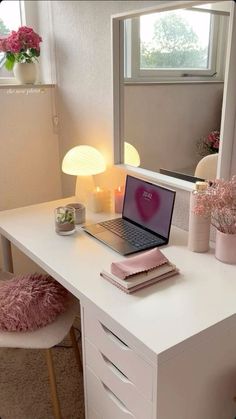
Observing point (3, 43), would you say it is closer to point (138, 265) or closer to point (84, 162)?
point (84, 162)

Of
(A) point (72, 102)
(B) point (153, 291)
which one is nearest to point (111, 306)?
(B) point (153, 291)

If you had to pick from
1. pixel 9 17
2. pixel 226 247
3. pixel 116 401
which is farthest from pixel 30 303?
pixel 9 17

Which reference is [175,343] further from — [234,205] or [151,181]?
[151,181]

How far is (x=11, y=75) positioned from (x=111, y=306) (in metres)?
1.53

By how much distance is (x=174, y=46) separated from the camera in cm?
133

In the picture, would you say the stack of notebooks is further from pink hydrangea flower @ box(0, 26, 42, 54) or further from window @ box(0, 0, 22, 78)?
window @ box(0, 0, 22, 78)

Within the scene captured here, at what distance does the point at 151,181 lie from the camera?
1521 mm

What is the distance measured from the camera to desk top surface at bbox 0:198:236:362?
888 mm

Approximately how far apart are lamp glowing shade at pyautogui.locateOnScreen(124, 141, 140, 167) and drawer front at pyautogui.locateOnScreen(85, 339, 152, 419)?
795 mm

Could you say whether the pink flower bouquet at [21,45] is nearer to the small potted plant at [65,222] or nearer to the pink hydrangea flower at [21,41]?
the pink hydrangea flower at [21,41]

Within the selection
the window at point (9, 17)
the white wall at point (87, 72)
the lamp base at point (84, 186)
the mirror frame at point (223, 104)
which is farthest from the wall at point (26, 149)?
the mirror frame at point (223, 104)

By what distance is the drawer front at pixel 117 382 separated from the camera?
924mm

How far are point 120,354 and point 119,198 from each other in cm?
77

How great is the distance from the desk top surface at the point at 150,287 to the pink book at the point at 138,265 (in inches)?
1.9
